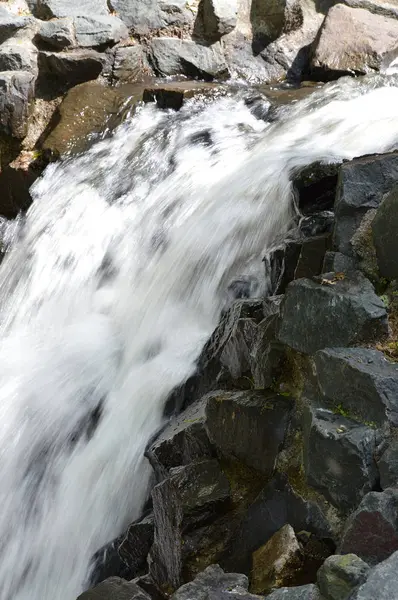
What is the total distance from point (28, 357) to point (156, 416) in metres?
1.74

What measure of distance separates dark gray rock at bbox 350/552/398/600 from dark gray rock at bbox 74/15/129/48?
8166 mm

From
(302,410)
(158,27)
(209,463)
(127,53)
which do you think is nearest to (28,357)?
(209,463)

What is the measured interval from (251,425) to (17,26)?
24.6ft

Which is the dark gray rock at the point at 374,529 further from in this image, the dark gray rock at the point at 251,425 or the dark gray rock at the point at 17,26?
the dark gray rock at the point at 17,26

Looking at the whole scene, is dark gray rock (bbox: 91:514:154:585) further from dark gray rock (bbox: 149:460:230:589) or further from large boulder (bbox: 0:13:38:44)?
large boulder (bbox: 0:13:38:44)

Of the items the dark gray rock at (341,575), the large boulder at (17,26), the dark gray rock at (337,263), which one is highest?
the large boulder at (17,26)

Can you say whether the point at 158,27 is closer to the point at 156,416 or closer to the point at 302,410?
the point at 156,416

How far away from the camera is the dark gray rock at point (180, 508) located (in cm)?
284

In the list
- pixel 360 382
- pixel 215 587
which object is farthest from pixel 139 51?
pixel 215 587

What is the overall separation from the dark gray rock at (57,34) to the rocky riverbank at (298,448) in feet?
19.9

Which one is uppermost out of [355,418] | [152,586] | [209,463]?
[355,418]

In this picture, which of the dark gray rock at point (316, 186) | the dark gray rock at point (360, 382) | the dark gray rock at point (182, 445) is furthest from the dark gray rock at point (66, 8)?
the dark gray rock at point (360, 382)

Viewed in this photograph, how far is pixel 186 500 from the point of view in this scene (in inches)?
112

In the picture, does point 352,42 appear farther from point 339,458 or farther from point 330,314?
point 339,458
